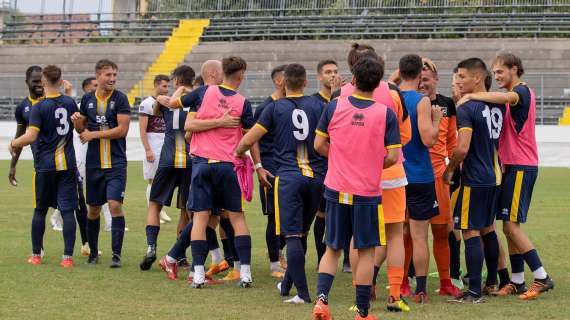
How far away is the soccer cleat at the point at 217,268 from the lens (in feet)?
32.9

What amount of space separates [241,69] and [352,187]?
2204 millimetres

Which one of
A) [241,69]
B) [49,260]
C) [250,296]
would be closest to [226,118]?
[241,69]

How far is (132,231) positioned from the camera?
13.2 meters

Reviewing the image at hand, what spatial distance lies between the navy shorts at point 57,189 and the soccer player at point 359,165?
378 cm

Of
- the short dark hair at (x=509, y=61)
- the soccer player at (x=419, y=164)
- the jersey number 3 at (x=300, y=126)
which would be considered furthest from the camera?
the short dark hair at (x=509, y=61)

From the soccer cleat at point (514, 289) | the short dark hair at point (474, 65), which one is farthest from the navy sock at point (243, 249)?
the short dark hair at point (474, 65)

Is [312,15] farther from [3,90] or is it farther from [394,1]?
[3,90]

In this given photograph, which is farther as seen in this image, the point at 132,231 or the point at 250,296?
the point at 132,231

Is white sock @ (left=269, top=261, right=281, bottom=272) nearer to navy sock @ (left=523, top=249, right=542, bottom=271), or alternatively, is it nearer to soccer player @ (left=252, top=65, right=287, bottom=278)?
soccer player @ (left=252, top=65, right=287, bottom=278)

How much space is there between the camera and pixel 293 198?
28.2 feet

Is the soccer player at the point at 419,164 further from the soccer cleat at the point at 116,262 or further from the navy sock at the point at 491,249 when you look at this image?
the soccer cleat at the point at 116,262

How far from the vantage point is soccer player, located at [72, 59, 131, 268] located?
A: 34.1 ft

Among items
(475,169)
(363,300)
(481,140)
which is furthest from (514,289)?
(363,300)

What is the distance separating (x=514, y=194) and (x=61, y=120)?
15.1ft
